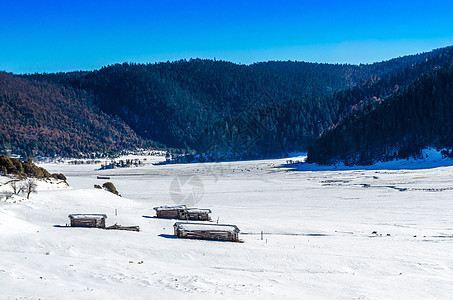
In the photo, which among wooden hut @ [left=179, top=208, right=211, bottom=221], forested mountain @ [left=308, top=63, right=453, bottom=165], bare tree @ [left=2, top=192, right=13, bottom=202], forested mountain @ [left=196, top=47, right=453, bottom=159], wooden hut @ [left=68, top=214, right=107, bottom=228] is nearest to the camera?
wooden hut @ [left=68, top=214, right=107, bottom=228]

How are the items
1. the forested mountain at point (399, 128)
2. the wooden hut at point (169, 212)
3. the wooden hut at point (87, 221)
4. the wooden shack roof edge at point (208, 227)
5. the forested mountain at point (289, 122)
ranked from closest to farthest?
the wooden shack roof edge at point (208, 227), the wooden hut at point (87, 221), the wooden hut at point (169, 212), the forested mountain at point (399, 128), the forested mountain at point (289, 122)

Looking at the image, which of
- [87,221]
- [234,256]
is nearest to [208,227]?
[234,256]

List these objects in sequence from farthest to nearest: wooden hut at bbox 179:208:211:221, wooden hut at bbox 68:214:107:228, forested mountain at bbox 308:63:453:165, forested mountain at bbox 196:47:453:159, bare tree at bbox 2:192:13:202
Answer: forested mountain at bbox 196:47:453:159, forested mountain at bbox 308:63:453:165, wooden hut at bbox 179:208:211:221, bare tree at bbox 2:192:13:202, wooden hut at bbox 68:214:107:228

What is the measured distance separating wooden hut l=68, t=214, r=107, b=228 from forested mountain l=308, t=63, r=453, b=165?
83.1 meters

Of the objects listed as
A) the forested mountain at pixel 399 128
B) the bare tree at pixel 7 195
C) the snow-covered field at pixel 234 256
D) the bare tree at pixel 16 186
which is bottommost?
the snow-covered field at pixel 234 256

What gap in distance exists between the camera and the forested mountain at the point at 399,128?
98981mm

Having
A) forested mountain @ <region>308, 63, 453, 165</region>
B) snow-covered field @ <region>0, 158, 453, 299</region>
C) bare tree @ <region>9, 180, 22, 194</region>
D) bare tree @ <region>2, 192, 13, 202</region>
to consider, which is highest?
forested mountain @ <region>308, 63, 453, 165</region>

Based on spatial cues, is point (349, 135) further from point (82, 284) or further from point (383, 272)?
point (82, 284)

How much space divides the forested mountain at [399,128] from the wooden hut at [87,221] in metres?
83.1

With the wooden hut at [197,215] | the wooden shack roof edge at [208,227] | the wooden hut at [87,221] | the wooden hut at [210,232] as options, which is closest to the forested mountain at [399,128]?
the wooden hut at [197,215]

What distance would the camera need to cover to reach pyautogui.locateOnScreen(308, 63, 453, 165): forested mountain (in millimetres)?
98981

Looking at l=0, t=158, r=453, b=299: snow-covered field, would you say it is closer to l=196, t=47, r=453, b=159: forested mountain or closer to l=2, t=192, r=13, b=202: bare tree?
l=2, t=192, r=13, b=202: bare tree

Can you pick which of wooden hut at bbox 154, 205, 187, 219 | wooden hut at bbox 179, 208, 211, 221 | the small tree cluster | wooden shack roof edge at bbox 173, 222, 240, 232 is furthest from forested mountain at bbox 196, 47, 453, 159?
wooden shack roof edge at bbox 173, 222, 240, 232

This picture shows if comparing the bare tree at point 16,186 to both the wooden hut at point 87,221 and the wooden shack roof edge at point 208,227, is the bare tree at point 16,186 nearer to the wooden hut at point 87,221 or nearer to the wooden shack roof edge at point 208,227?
the wooden hut at point 87,221
